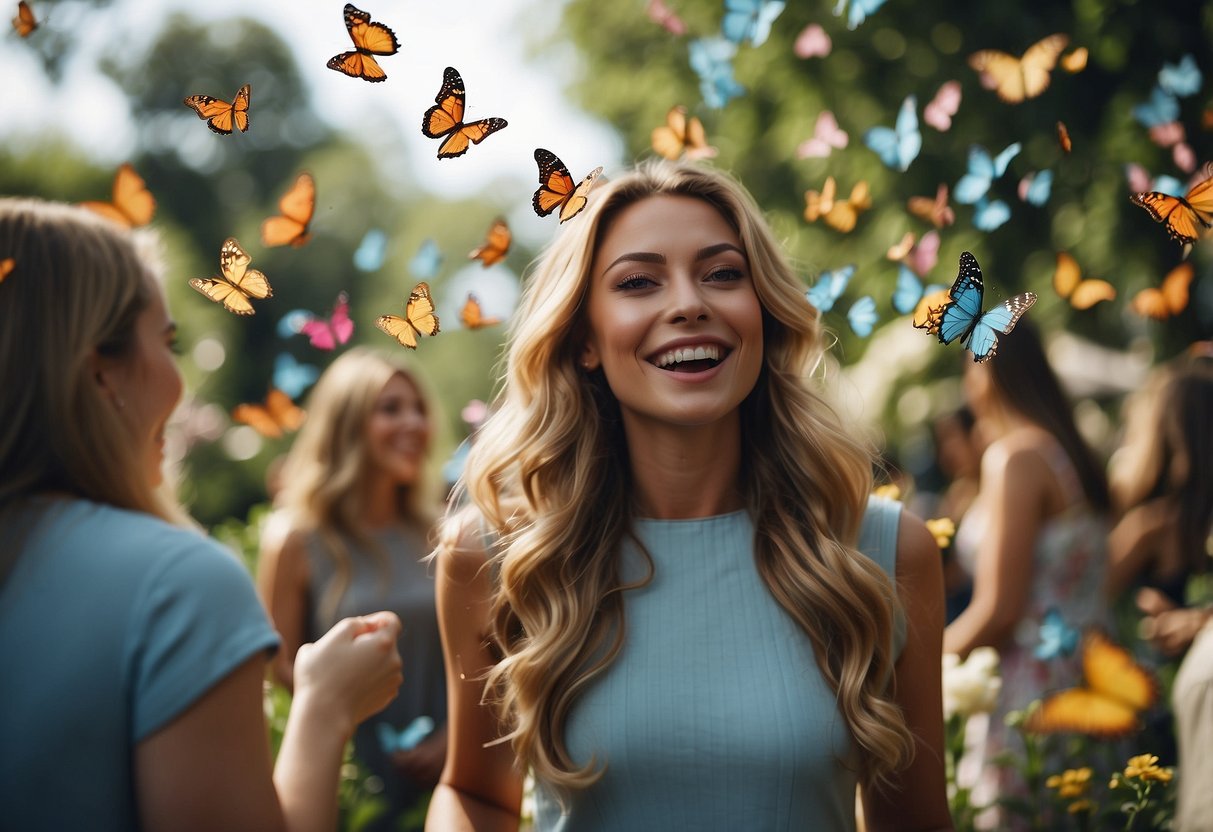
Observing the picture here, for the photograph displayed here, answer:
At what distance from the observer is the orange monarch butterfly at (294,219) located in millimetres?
2377

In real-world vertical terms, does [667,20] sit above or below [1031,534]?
above

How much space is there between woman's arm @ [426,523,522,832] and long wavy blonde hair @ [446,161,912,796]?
48 mm

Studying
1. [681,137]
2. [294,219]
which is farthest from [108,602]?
[681,137]

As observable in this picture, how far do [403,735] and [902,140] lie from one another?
2.47m

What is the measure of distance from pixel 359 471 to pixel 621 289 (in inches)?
91.5

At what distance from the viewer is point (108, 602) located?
1669 millimetres

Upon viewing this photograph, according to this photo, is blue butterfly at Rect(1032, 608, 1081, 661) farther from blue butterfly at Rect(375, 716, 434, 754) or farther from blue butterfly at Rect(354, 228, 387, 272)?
blue butterfly at Rect(354, 228, 387, 272)

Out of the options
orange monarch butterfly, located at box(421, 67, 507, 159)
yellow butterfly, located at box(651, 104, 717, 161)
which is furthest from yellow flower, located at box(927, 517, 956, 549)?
orange monarch butterfly, located at box(421, 67, 507, 159)

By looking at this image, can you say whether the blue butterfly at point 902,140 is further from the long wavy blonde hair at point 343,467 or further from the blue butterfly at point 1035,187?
the long wavy blonde hair at point 343,467

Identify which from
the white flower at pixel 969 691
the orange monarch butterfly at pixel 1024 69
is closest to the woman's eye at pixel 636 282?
the orange monarch butterfly at pixel 1024 69

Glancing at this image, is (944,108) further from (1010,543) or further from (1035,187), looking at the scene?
(1010,543)

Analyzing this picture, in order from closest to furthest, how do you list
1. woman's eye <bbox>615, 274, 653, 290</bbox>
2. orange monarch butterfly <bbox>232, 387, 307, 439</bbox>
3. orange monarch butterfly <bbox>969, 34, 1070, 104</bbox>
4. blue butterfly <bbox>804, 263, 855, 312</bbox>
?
woman's eye <bbox>615, 274, 653, 290</bbox> → blue butterfly <bbox>804, 263, 855, 312</bbox> → orange monarch butterfly <bbox>969, 34, 1070, 104</bbox> → orange monarch butterfly <bbox>232, 387, 307, 439</bbox>

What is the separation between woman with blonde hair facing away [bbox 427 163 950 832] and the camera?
211cm

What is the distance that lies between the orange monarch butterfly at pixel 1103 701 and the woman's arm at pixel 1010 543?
3.29ft
